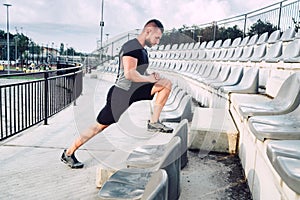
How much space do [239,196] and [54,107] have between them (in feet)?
13.6

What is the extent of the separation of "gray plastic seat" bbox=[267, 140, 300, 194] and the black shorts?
5.69ft

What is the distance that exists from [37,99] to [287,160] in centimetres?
451

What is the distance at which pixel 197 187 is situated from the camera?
6.98 feet

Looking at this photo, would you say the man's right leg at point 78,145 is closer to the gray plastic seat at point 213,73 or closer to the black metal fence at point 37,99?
the black metal fence at point 37,99

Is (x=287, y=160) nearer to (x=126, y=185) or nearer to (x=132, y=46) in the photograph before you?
(x=126, y=185)

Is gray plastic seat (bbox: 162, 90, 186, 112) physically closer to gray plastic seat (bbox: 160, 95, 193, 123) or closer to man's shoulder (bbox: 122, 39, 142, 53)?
gray plastic seat (bbox: 160, 95, 193, 123)

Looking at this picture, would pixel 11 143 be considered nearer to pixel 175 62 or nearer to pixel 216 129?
pixel 216 129

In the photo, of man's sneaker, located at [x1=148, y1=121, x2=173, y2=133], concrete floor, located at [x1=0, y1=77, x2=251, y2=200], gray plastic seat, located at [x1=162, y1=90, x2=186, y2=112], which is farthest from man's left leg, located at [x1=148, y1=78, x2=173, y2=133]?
gray plastic seat, located at [x1=162, y1=90, x2=186, y2=112]

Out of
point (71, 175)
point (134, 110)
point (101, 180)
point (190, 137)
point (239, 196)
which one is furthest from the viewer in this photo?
point (134, 110)

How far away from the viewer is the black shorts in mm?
2730

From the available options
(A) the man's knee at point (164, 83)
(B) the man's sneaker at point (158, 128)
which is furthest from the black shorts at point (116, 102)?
(B) the man's sneaker at point (158, 128)

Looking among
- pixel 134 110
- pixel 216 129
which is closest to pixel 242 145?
pixel 216 129

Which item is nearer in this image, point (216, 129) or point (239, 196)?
point (239, 196)

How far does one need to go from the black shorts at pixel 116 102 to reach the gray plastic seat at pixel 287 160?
5.69 ft
